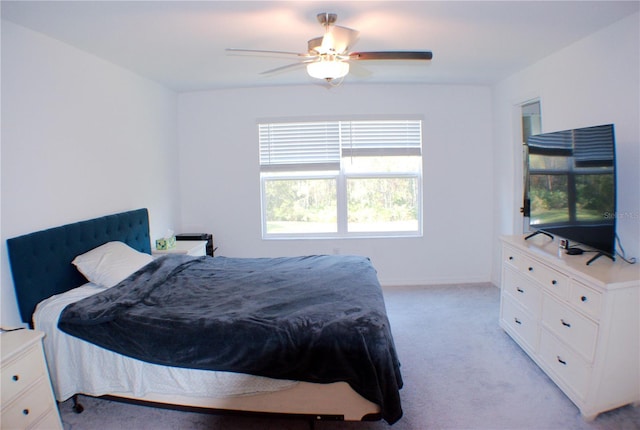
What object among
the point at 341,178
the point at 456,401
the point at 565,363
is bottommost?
the point at 456,401

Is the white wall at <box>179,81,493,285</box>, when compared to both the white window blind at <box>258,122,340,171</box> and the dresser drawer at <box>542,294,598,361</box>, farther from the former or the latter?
the dresser drawer at <box>542,294,598,361</box>

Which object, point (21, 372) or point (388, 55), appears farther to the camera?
point (388, 55)

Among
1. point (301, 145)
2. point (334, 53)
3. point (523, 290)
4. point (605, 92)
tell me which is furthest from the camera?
point (301, 145)

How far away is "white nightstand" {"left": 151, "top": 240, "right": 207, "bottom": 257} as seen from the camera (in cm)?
379

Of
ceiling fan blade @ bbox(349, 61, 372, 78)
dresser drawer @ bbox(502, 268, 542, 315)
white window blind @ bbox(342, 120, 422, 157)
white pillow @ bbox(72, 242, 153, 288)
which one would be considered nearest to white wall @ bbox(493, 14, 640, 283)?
dresser drawer @ bbox(502, 268, 542, 315)

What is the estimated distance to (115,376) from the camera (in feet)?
7.14

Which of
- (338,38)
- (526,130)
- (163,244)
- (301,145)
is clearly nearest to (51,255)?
(163,244)

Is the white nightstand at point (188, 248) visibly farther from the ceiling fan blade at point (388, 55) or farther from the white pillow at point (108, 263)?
the ceiling fan blade at point (388, 55)

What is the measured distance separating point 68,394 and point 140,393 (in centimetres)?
49

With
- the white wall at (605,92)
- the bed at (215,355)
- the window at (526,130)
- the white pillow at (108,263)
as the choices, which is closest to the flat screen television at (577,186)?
the white wall at (605,92)

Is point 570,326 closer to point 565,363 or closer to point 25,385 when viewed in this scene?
point 565,363

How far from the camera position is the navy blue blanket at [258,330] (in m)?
1.93

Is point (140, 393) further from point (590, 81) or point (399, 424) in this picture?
point (590, 81)

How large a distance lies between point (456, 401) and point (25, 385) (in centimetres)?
240
